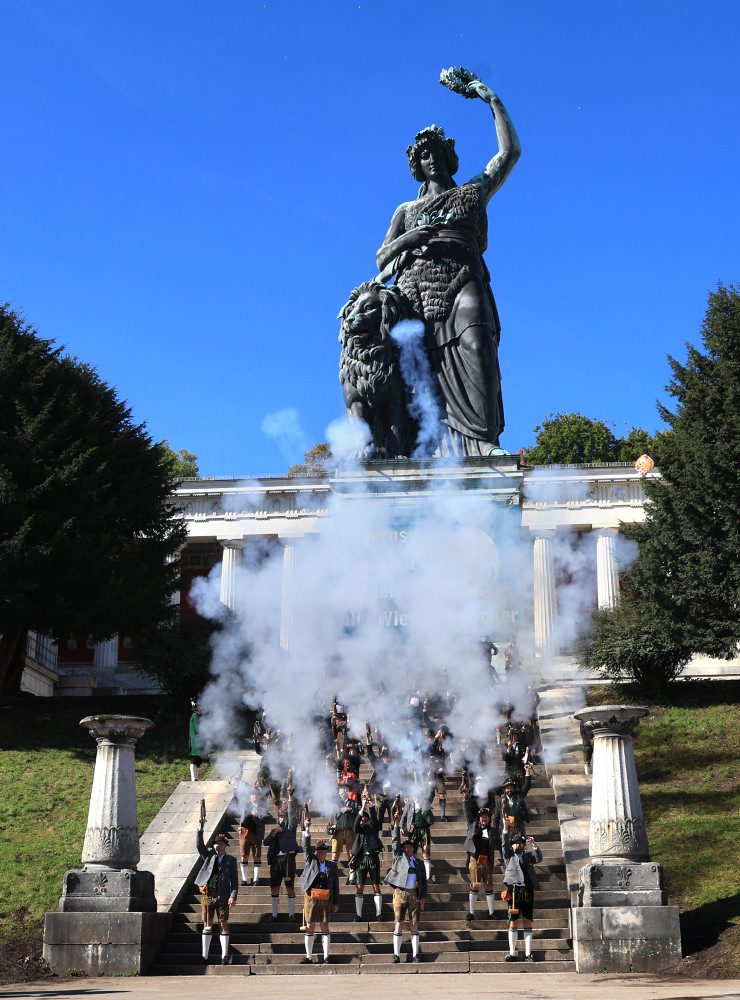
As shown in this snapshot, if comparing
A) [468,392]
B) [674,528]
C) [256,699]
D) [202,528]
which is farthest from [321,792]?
[202,528]

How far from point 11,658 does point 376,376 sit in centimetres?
1992

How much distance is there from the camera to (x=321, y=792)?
1142 inches

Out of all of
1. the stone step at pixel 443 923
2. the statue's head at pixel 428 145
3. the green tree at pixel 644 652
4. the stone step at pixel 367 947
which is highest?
the statue's head at pixel 428 145

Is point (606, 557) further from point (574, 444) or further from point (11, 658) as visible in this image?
point (11, 658)

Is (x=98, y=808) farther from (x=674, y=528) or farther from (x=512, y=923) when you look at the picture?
(x=674, y=528)

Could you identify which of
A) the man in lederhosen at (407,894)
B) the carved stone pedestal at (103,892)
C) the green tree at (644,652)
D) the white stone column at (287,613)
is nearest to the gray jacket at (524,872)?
the man in lederhosen at (407,894)

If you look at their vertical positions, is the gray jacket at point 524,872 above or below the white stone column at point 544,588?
below

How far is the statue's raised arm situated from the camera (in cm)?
3747

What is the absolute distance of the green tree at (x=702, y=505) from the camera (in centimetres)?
4244

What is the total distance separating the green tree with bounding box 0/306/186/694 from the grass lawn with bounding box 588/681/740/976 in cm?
1654

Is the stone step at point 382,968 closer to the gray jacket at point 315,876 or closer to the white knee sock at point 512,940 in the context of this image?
the white knee sock at point 512,940

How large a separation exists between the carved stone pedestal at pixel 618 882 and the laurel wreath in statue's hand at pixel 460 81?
21.7 metres

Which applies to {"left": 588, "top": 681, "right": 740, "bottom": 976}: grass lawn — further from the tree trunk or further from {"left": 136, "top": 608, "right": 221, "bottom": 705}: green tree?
the tree trunk

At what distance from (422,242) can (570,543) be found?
42694mm
